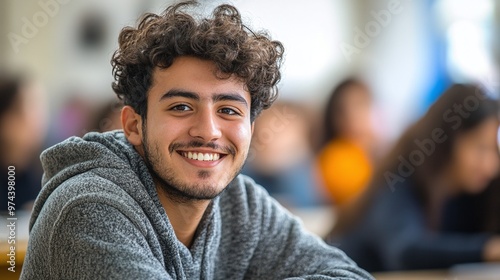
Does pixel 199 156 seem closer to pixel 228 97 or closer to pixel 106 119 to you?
pixel 228 97

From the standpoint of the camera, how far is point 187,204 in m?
1.46

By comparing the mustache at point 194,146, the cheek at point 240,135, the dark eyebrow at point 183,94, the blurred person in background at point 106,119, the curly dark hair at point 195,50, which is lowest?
the mustache at point 194,146

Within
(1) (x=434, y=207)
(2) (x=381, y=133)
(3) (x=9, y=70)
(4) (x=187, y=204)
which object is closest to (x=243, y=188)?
(4) (x=187, y=204)

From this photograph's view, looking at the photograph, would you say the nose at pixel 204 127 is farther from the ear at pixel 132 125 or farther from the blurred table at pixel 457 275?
the blurred table at pixel 457 275

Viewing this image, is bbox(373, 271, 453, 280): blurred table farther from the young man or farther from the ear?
the ear

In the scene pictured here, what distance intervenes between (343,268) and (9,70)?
385 centimetres

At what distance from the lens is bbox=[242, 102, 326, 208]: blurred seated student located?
3.71m

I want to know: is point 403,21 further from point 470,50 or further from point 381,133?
point 381,133

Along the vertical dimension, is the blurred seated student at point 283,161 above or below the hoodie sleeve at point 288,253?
above

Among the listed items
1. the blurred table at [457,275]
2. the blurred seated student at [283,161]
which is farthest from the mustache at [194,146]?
the blurred seated student at [283,161]

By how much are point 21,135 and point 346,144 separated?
1615mm

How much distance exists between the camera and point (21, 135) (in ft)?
11.2

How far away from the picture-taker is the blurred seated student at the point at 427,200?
8.97 feet

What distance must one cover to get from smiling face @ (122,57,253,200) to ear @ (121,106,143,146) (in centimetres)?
4
